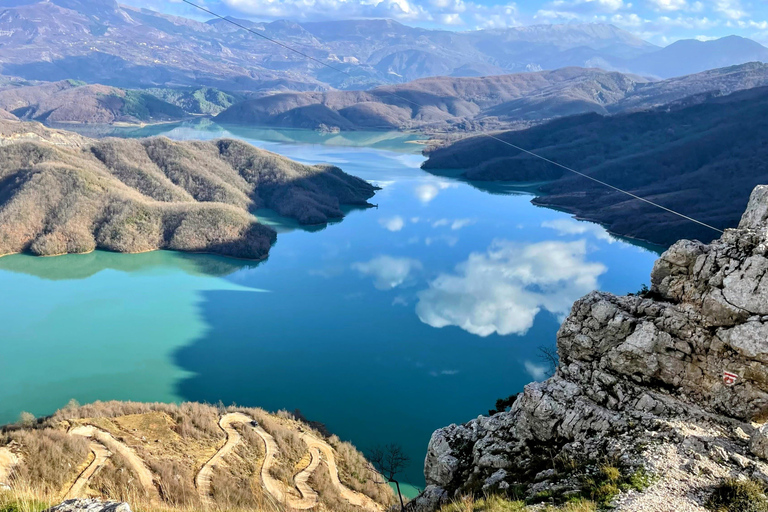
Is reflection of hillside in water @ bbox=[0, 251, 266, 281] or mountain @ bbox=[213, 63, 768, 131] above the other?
mountain @ bbox=[213, 63, 768, 131]

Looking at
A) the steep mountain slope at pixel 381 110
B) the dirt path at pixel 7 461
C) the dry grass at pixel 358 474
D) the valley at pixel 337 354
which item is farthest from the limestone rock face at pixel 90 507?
the steep mountain slope at pixel 381 110

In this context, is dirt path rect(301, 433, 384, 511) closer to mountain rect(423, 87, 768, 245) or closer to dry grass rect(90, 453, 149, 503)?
dry grass rect(90, 453, 149, 503)

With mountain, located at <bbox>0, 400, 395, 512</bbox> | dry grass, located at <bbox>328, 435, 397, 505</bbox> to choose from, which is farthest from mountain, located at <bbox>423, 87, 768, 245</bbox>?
mountain, located at <bbox>0, 400, 395, 512</bbox>

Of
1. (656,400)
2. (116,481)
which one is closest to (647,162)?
(656,400)

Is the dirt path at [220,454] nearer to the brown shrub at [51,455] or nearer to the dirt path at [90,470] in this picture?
the dirt path at [90,470]

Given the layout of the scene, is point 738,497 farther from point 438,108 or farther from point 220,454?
point 438,108

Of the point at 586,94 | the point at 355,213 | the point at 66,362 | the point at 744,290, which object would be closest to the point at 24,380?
the point at 66,362

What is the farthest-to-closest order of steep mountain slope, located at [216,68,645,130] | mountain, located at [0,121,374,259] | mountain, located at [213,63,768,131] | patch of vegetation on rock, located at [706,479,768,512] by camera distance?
steep mountain slope, located at [216,68,645,130]
mountain, located at [213,63,768,131]
mountain, located at [0,121,374,259]
patch of vegetation on rock, located at [706,479,768,512]
